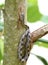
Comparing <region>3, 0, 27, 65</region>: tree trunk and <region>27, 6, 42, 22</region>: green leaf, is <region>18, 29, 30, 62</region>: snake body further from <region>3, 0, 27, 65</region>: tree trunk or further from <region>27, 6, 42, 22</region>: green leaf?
<region>27, 6, 42, 22</region>: green leaf

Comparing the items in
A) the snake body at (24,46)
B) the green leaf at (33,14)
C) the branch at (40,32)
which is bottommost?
the snake body at (24,46)

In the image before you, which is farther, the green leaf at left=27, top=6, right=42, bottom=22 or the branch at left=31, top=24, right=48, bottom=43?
the green leaf at left=27, top=6, right=42, bottom=22

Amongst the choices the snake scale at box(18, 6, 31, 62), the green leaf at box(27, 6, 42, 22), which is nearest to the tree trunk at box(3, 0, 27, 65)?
the snake scale at box(18, 6, 31, 62)

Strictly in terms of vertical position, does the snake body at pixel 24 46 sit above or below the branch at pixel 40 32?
below

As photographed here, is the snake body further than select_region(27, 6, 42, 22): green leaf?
No

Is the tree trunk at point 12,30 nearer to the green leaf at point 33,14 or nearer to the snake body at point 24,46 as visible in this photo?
the snake body at point 24,46

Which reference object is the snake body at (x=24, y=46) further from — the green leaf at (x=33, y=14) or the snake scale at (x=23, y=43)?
the green leaf at (x=33, y=14)

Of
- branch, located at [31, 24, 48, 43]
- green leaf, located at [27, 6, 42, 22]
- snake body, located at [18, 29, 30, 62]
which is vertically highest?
green leaf, located at [27, 6, 42, 22]

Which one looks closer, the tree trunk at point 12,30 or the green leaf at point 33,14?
the tree trunk at point 12,30

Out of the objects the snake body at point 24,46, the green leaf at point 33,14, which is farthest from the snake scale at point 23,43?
the green leaf at point 33,14

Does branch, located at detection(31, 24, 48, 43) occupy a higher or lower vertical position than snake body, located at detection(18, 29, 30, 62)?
higher
